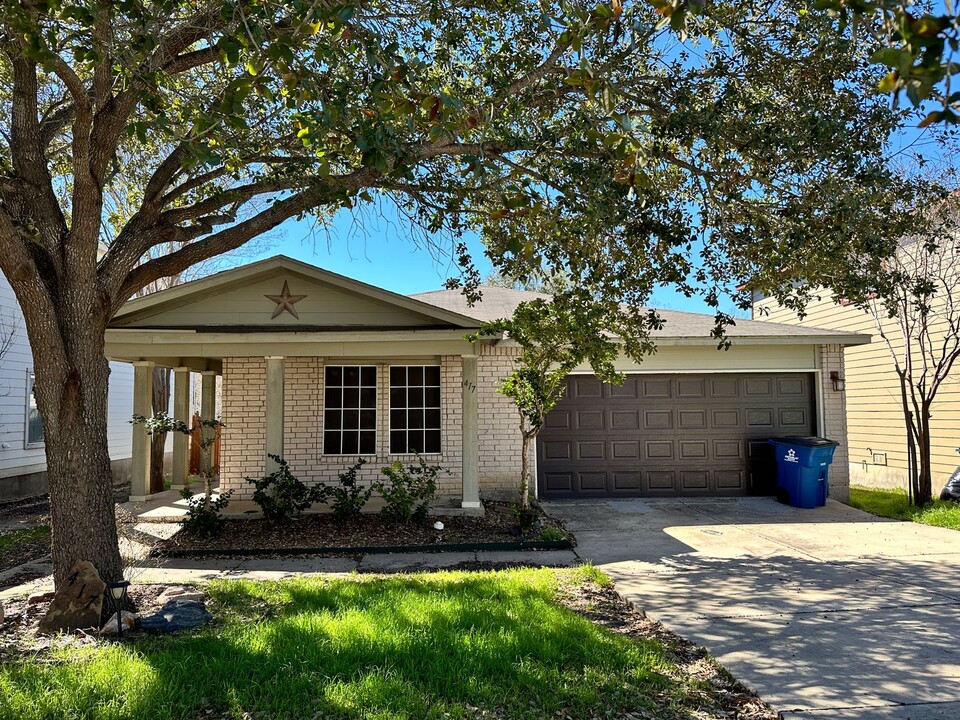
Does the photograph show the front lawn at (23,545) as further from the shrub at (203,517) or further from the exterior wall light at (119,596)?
the exterior wall light at (119,596)

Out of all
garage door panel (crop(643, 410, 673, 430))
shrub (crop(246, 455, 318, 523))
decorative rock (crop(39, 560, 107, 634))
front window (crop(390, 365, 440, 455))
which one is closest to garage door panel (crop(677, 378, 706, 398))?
garage door panel (crop(643, 410, 673, 430))

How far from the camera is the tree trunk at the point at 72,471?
5.59m

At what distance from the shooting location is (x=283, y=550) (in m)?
8.32

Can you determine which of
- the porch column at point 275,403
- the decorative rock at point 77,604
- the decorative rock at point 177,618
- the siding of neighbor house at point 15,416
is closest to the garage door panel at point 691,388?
the porch column at point 275,403

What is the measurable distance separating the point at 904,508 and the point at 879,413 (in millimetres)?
3711

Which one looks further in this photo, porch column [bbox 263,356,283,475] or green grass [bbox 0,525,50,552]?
porch column [bbox 263,356,283,475]

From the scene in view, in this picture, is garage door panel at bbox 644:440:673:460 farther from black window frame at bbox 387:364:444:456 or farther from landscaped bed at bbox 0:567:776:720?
landscaped bed at bbox 0:567:776:720

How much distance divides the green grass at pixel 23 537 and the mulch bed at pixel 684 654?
23.8 feet

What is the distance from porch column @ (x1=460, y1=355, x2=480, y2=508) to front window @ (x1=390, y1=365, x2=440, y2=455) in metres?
1.38

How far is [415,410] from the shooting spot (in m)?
11.6

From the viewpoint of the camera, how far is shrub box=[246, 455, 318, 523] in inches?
367

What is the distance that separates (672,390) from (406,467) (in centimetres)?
Result: 506

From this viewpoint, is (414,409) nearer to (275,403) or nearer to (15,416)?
(275,403)

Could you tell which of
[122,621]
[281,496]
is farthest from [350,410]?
[122,621]
